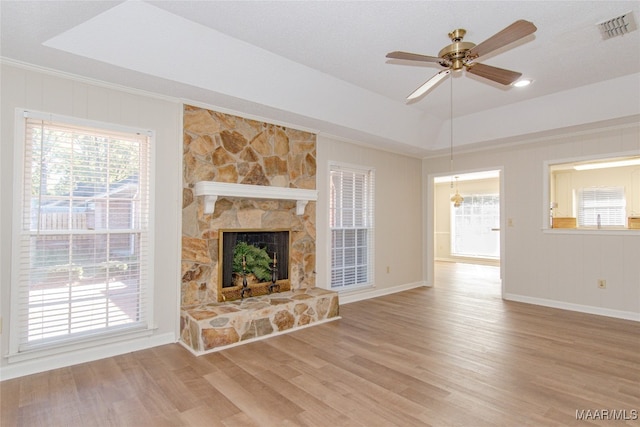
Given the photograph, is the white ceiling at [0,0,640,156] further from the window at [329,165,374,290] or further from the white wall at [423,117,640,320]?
the window at [329,165,374,290]

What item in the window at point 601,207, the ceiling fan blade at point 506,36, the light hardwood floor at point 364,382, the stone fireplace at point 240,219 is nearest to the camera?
the ceiling fan blade at point 506,36

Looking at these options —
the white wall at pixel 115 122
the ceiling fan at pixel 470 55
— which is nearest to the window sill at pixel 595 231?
the ceiling fan at pixel 470 55

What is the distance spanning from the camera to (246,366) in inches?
117

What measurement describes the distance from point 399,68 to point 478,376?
309 centimetres

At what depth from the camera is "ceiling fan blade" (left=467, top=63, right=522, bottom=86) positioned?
2.76m

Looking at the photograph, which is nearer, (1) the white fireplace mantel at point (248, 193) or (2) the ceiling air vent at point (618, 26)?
(2) the ceiling air vent at point (618, 26)

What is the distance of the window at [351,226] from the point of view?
17.2 ft

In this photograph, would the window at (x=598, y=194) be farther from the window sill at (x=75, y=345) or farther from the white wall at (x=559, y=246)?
the window sill at (x=75, y=345)

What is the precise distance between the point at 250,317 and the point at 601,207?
7336 mm

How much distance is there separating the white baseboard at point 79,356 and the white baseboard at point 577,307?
5.04m

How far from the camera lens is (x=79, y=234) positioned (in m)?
3.05

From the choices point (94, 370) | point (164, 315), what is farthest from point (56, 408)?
point (164, 315)

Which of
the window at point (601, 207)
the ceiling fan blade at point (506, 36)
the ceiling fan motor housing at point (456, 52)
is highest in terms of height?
the ceiling fan motor housing at point (456, 52)

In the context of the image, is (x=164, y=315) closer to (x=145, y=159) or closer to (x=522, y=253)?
(x=145, y=159)
